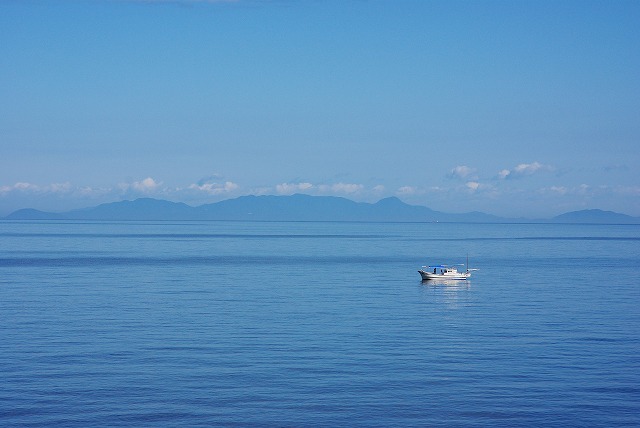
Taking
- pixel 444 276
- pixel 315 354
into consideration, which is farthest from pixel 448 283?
pixel 315 354

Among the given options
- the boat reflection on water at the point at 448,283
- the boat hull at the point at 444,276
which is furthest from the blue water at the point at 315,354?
the boat hull at the point at 444,276

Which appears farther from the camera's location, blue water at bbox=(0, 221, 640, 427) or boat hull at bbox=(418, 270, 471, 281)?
boat hull at bbox=(418, 270, 471, 281)

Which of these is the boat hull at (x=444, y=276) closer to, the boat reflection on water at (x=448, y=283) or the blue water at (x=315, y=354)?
the boat reflection on water at (x=448, y=283)

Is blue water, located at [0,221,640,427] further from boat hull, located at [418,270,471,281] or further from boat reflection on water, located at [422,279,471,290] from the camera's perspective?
boat hull, located at [418,270,471,281]

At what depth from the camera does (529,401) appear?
128 feet

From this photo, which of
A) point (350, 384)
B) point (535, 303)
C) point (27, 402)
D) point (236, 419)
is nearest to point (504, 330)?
point (535, 303)

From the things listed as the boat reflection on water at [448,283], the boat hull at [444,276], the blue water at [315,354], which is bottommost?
the blue water at [315,354]

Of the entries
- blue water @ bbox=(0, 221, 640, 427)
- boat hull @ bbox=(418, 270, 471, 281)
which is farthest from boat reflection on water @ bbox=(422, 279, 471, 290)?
blue water @ bbox=(0, 221, 640, 427)

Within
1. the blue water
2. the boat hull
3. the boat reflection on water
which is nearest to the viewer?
the blue water

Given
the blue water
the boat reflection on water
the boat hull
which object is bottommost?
the blue water

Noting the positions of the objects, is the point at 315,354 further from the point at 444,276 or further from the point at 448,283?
the point at 444,276

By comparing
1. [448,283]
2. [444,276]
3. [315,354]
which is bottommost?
[315,354]

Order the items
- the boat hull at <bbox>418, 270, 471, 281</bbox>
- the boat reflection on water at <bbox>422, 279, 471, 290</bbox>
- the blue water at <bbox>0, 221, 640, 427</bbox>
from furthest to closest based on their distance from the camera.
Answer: the boat hull at <bbox>418, 270, 471, 281</bbox>
the boat reflection on water at <bbox>422, 279, 471, 290</bbox>
the blue water at <bbox>0, 221, 640, 427</bbox>

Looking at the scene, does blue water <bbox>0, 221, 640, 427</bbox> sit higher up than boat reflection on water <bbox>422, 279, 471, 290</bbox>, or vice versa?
boat reflection on water <bbox>422, 279, 471, 290</bbox>
